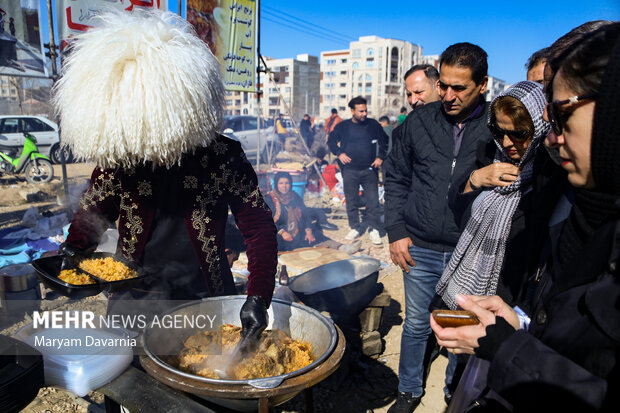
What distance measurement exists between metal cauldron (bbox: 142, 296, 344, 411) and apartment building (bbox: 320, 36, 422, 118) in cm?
6658

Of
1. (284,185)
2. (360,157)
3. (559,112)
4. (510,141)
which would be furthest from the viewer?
(360,157)

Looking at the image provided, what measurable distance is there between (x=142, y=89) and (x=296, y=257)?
422 centimetres

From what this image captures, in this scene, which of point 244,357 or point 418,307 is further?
point 418,307

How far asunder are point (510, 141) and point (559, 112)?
1.05 m

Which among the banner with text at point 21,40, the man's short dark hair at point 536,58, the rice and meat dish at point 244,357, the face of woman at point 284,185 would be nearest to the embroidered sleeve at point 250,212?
the rice and meat dish at point 244,357

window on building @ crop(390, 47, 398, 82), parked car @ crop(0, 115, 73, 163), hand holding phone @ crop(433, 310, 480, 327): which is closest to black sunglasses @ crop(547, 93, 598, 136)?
hand holding phone @ crop(433, 310, 480, 327)

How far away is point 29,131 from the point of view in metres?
13.3

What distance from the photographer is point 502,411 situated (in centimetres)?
124

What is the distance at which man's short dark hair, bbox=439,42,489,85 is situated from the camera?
256 centimetres

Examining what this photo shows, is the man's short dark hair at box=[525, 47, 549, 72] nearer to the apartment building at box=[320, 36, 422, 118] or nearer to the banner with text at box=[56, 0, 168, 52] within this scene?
the banner with text at box=[56, 0, 168, 52]

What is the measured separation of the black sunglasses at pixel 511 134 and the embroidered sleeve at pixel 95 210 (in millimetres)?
2008

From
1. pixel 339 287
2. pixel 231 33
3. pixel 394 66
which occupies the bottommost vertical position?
pixel 339 287

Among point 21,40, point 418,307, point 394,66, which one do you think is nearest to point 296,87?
point 394,66

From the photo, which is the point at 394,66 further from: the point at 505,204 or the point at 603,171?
the point at 603,171
